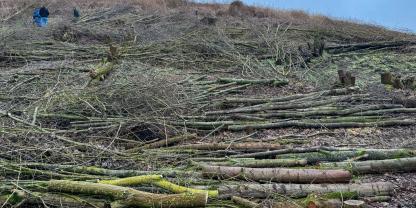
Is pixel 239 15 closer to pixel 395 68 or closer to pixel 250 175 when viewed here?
pixel 395 68

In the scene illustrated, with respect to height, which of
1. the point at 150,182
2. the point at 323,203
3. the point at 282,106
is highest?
the point at 282,106

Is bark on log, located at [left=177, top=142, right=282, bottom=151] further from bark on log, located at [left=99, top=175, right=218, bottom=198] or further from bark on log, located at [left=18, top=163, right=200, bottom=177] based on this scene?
bark on log, located at [left=99, top=175, right=218, bottom=198]

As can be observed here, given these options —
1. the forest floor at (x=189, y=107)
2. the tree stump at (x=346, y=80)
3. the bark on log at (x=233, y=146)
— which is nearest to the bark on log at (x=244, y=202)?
the forest floor at (x=189, y=107)

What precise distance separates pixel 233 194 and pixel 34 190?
1.85m

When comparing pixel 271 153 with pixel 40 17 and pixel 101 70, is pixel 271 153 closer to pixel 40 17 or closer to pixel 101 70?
pixel 101 70

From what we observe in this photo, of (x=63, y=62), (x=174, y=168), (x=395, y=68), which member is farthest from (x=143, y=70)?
(x=395, y=68)

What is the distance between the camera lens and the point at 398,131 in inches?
306

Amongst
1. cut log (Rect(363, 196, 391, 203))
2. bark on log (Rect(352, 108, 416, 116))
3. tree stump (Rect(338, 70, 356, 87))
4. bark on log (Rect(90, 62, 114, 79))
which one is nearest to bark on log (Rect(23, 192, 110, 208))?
cut log (Rect(363, 196, 391, 203))

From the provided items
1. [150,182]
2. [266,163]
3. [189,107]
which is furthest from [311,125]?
[150,182]

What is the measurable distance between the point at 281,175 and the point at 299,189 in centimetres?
30

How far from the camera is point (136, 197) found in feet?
14.8

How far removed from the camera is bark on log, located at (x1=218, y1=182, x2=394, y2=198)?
15.9ft

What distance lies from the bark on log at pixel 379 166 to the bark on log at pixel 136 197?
1820 millimetres

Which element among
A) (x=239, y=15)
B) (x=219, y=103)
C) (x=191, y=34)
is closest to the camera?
(x=219, y=103)
